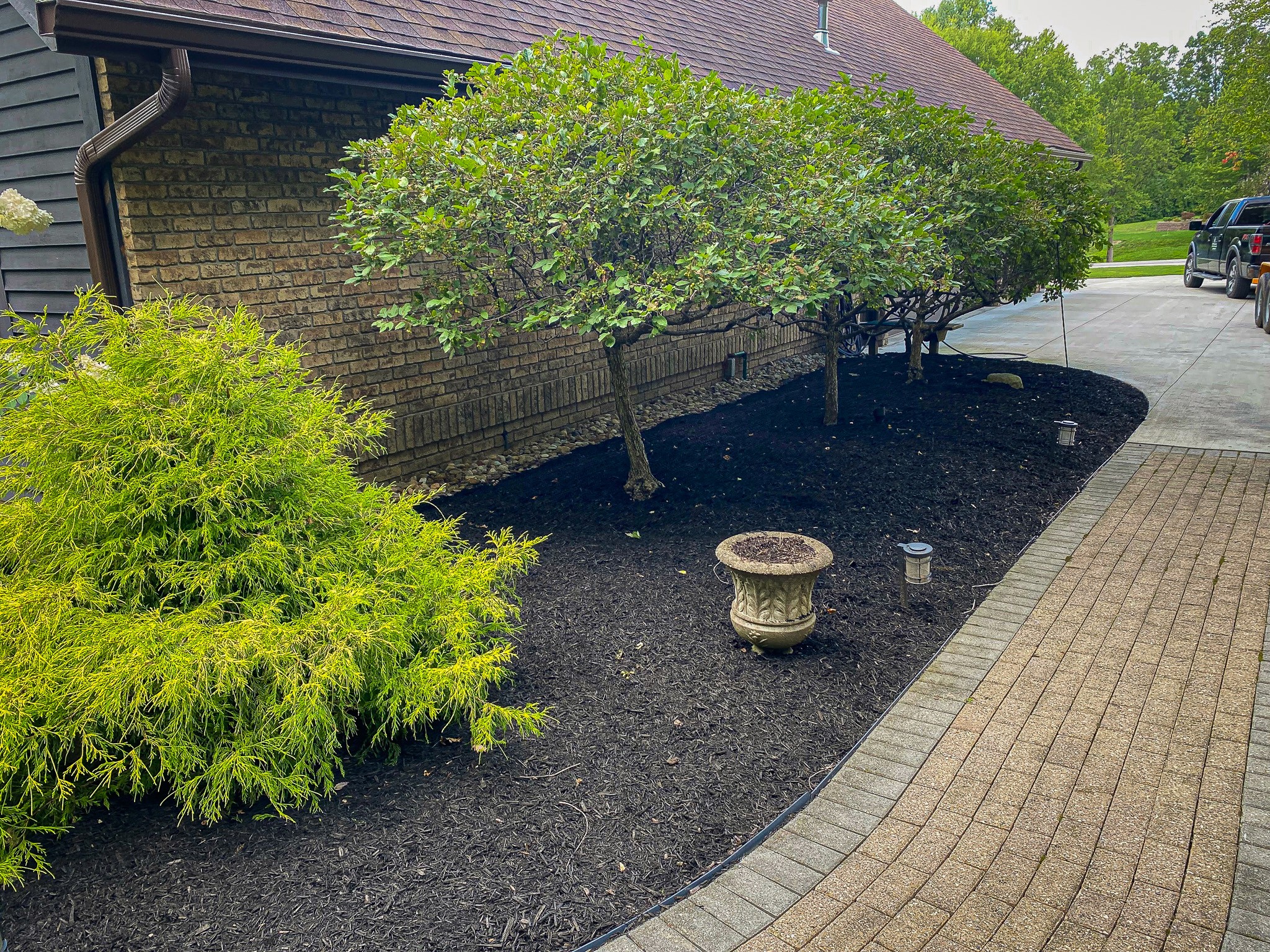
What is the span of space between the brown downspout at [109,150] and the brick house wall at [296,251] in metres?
0.17

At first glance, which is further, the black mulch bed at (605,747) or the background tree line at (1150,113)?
the background tree line at (1150,113)

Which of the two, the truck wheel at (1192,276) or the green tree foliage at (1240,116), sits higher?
the green tree foliage at (1240,116)

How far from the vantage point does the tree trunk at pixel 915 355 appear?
10.9 m

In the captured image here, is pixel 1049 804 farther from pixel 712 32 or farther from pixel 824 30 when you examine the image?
pixel 824 30

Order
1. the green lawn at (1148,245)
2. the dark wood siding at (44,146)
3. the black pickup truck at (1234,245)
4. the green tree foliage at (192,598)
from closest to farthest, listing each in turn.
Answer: the green tree foliage at (192,598), the dark wood siding at (44,146), the black pickup truck at (1234,245), the green lawn at (1148,245)

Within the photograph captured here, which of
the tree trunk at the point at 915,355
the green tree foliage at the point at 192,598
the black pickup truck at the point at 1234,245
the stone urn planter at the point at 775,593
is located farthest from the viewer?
the black pickup truck at the point at 1234,245

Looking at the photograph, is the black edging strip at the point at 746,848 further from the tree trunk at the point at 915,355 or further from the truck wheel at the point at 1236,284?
the truck wheel at the point at 1236,284

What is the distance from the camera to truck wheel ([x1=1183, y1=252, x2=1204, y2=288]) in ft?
72.9

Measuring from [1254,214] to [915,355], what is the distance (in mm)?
14298

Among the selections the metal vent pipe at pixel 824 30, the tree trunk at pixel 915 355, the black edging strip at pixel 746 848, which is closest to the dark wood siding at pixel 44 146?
the black edging strip at pixel 746 848

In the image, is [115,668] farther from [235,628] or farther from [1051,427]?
[1051,427]

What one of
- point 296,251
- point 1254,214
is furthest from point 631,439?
point 1254,214

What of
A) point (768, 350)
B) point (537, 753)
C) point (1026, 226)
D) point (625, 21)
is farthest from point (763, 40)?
point (537, 753)

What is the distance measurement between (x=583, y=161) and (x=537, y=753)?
4.15 m
